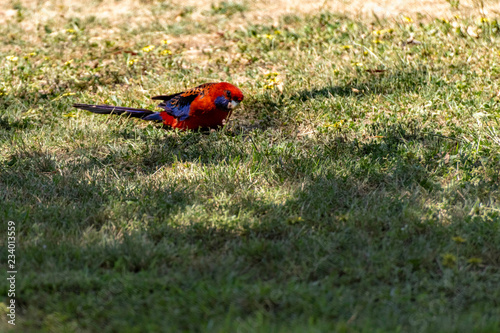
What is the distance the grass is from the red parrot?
119mm

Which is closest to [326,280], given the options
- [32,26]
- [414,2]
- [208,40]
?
[208,40]

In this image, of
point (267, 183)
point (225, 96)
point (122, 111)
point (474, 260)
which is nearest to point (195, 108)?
point (225, 96)

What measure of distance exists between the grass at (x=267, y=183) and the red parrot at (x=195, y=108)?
0.12 metres

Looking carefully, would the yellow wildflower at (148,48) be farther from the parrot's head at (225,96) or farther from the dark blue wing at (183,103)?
the parrot's head at (225,96)

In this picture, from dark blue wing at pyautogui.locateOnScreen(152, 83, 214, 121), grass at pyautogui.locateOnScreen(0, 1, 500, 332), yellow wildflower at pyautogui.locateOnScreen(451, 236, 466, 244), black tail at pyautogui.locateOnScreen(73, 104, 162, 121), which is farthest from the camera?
black tail at pyautogui.locateOnScreen(73, 104, 162, 121)

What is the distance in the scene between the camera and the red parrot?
194 inches

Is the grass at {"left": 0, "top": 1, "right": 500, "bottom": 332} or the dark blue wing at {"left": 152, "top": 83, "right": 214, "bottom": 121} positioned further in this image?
the dark blue wing at {"left": 152, "top": 83, "right": 214, "bottom": 121}

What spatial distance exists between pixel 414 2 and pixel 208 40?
9.72ft

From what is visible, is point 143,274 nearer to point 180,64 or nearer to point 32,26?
point 180,64

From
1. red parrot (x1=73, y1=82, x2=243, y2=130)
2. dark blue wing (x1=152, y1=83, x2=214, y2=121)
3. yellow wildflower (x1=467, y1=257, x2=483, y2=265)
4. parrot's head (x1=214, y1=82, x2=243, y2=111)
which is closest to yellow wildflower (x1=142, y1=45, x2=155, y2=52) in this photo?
red parrot (x1=73, y1=82, x2=243, y2=130)

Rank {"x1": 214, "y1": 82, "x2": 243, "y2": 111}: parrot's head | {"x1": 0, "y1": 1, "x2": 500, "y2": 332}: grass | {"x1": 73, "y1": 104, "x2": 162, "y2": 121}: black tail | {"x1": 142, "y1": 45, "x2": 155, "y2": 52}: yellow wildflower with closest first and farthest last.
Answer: {"x1": 0, "y1": 1, "x2": 500, "y2": 332}: grass
{"x1": 214, "y1": 82, "x2": 243, "y2": 111}: parrot's head
{"x1": 73, "y1": 104, "x2": 162, "y2": 121}: black tail
{"x1": 142, "y1": 45, "x2": 155, "y2": 52}: yellow wildflower

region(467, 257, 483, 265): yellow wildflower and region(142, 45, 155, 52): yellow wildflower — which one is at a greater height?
region(142, 45, 155, 52): yellow wildflower

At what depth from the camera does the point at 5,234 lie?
3.49 m

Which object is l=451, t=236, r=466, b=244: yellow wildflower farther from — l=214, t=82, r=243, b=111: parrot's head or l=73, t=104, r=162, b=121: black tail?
l=73, t=104, r=162, b=121: black tail
